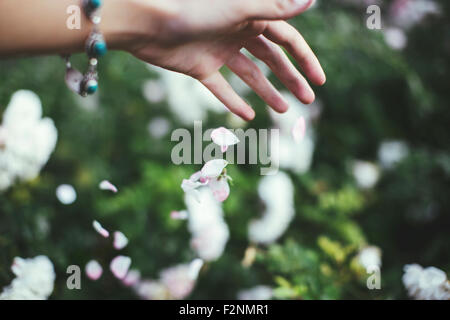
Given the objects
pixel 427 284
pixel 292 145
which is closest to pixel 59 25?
pixel 427 284

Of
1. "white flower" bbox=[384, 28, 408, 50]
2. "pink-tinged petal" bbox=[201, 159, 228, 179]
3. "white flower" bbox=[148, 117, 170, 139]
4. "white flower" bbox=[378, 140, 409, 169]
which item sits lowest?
"pink-tinged petal" bbox=[201, 159, 228, 179]

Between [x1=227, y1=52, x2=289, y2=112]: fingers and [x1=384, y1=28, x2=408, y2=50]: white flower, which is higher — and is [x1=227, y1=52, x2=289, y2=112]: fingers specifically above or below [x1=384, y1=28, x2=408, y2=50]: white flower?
below

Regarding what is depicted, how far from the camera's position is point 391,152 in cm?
188

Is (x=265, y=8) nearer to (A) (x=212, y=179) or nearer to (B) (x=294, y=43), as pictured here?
(B) (x=294, y=43)

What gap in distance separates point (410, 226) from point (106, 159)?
1397mm

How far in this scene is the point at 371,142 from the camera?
6.80ft

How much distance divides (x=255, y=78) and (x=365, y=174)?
102 centimetres

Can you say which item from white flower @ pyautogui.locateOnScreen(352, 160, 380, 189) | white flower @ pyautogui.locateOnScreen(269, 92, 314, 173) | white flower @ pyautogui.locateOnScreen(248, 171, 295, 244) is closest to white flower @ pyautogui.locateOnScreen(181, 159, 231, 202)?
white flower @ pyautogui.locateOnScreen(248, 171, 295, 244)

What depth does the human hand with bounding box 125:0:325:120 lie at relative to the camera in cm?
87

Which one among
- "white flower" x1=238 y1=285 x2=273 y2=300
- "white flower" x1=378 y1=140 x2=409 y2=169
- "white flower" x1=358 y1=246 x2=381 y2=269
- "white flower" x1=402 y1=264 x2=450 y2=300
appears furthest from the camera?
"white flower" x1=378 y1=140 x2=409 y2=169

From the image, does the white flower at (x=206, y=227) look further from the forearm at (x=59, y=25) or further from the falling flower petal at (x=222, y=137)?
the forearm at (x=59, y=25)

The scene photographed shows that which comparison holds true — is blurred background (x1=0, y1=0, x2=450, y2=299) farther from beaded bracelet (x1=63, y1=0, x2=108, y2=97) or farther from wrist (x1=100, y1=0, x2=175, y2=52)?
wrist (x1=100, y1=0, x2=175, y2=52)
